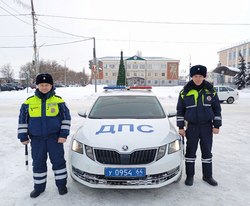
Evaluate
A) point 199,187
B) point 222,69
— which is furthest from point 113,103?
point 222,69

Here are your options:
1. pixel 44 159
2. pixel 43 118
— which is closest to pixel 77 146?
pixel 44 159

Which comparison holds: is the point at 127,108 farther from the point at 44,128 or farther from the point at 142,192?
the point at 44,128

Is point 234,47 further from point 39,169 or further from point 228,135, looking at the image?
point 39,169

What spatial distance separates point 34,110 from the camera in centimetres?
328

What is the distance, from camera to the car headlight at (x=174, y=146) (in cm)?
331

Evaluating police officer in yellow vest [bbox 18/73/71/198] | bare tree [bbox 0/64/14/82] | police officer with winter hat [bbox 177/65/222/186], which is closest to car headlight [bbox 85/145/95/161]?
police officer in yellow vest [bbox 18/73/71/198]

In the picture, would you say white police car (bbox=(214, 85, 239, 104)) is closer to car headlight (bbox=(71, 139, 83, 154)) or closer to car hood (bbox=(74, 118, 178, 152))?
car hood (bbox=(74, 118, 178, 152))

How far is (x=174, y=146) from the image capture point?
3.40 meters

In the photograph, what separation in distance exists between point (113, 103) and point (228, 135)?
4.25 m

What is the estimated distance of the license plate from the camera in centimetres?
305

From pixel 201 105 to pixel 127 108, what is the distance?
4.56 feet

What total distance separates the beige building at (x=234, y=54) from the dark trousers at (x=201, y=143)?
205 feet

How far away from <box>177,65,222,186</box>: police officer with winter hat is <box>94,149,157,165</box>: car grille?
0.94 metres

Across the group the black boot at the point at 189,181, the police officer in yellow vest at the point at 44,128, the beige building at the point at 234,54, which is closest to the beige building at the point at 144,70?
the beige building at the point at 234,54
